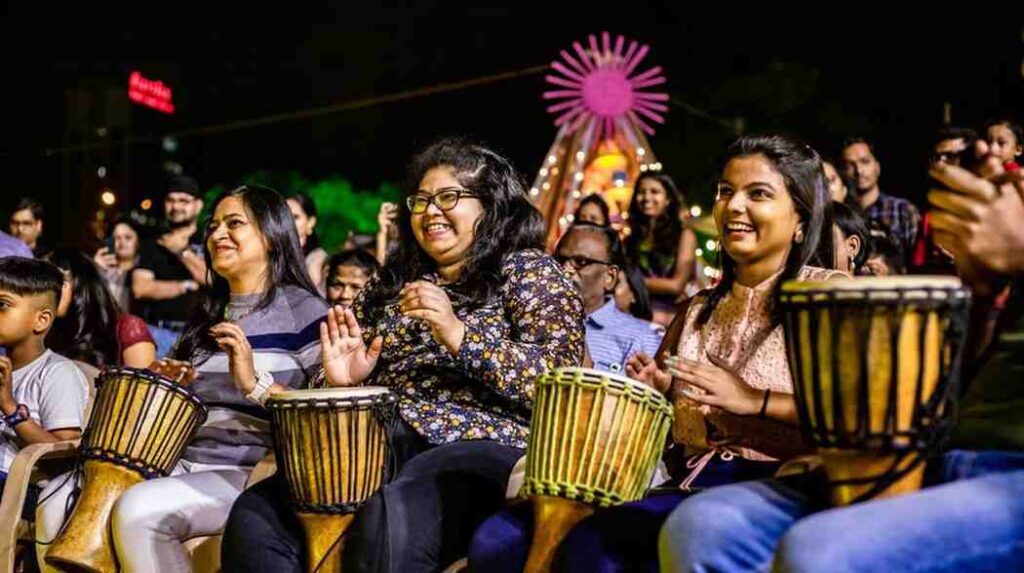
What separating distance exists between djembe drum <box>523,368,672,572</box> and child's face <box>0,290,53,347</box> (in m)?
3.10

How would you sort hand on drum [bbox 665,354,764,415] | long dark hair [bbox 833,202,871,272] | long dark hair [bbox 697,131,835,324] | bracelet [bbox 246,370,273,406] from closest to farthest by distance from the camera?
hand on drum [bbox 665,354,764,415] → long dark hair [bbox 697,131,835,324] → bracelet [bbox 246,370,273,406] → long dark hair [bbox 833,202,871,272]

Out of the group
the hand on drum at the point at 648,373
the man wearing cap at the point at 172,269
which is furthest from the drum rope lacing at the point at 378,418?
the man wearing cap at the point at 172,269

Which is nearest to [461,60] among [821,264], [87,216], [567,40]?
[567,40]

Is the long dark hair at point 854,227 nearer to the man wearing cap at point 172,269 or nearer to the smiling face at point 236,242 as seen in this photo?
the smiling face at point 236,242

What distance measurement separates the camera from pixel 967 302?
263 cm

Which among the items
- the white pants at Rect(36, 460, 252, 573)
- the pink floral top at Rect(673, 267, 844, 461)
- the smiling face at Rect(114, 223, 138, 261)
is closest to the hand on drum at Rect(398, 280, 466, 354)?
the pink floral top at Rect(673, 267, 844, 461)

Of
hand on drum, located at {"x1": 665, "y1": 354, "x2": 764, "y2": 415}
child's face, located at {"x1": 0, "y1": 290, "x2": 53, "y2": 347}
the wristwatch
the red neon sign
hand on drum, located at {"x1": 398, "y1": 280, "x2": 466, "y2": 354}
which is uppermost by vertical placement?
the red neon sign

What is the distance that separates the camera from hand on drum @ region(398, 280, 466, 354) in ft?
12.5

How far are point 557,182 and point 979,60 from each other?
456cm

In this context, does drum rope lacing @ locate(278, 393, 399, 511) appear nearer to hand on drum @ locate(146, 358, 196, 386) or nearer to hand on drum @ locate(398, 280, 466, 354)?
hand on drum @ locate(398, 280, 466, 354)

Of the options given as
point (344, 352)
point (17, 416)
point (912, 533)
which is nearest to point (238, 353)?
point (344, 352)

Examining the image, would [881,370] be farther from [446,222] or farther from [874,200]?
[874,200]

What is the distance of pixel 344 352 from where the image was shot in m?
4.24

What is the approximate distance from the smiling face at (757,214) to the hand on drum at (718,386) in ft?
2.04
